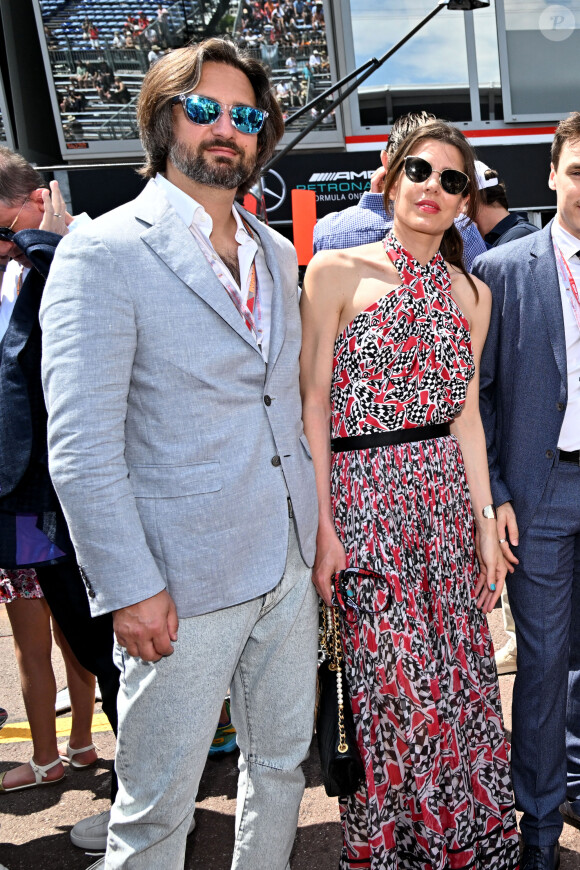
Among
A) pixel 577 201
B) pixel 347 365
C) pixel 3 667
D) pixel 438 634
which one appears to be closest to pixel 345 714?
pixel 438 634

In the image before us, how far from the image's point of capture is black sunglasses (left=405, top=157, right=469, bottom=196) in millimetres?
2367

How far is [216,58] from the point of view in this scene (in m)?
2.07

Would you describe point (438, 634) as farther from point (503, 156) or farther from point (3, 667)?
point (503, 156)

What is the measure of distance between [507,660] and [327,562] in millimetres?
2129

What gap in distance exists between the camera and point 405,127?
256 cm

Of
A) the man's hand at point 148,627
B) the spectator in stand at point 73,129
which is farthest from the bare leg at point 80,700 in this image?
the spectator in stand at point 73,129

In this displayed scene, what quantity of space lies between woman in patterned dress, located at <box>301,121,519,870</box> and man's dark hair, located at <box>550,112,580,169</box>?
0.38m

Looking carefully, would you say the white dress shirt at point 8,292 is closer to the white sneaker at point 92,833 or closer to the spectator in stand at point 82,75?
the white sneaker at point 92,833

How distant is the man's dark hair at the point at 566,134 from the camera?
256 centimetres

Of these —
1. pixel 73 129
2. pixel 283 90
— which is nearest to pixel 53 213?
pixel 73 129

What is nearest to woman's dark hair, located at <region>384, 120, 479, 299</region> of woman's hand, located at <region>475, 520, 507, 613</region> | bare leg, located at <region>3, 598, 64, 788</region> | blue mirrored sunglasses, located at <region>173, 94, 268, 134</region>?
blue mirrored sunglasses, located at <region>173, 94, 268, 134</region>

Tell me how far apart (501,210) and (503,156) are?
35.7 feet

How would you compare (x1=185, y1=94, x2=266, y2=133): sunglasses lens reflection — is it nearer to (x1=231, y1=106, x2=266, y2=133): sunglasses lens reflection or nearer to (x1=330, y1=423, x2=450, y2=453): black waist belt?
(x1=231, y1=106, x2=266, y2=133): sunglasses lens reflection

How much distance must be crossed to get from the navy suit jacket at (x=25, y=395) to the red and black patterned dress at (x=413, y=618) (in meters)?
0.86
